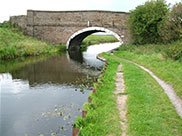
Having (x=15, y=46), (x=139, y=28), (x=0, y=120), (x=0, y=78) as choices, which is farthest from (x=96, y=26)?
(x=0, y=120)

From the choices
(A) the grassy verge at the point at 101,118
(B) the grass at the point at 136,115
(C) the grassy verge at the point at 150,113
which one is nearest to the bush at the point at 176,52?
(C) the grassy verge at the point at 150,113

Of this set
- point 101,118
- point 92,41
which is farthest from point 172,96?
point 92,41

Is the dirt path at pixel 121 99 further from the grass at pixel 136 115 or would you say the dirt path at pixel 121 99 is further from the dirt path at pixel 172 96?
the dirt path at pixel 172 96

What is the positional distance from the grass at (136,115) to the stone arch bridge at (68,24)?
17.2 meters

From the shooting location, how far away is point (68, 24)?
24859 mm

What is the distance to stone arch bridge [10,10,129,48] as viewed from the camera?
23.7 metres

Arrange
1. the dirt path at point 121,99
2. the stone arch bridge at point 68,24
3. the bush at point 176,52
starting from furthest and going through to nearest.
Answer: the stone arch bridge at point 68,24 → the bush at point 176,52 → the dirt path at point 121,99

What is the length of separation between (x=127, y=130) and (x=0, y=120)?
387cm

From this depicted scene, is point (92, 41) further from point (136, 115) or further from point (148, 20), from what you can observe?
point (136, 115)

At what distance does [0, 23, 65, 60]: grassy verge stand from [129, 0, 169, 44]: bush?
943cm

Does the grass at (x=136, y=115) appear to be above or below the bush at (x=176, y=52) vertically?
below

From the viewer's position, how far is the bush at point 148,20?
18641 mm

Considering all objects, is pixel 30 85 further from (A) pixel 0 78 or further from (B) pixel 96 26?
(B) pixel 96 26

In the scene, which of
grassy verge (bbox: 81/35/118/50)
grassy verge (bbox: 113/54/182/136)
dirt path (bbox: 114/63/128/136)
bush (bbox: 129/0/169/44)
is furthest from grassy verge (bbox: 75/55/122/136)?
grassy verge (bbox: 81/35/118/50)
